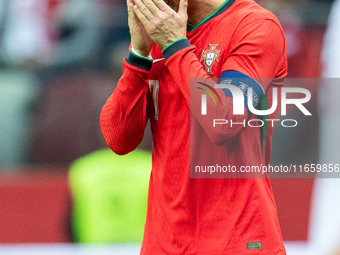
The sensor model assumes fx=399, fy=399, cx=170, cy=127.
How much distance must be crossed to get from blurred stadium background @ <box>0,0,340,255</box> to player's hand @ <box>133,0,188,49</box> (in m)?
1.44

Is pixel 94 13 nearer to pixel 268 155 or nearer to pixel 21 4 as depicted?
pixel 21 4

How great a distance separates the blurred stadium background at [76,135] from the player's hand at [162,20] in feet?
4.71

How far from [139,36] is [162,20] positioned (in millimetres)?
82

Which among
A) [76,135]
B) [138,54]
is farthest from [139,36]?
[76,135]

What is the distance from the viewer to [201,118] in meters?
0.87

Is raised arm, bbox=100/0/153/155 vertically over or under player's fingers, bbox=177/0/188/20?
under

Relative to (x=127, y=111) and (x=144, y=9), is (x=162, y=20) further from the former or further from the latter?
(x=127, y=111)

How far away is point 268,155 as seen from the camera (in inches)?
39.6

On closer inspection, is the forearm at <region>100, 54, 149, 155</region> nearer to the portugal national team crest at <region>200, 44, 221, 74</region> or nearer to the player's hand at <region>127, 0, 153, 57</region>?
the player's hand at <region>127, 0, 153, 57</region>

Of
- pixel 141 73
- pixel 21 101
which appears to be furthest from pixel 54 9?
pixel 141 73

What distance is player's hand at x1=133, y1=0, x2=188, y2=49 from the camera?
3.01 feet

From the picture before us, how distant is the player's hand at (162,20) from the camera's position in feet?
3.01

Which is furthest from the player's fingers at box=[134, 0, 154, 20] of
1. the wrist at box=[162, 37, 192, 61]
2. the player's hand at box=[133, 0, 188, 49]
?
the wrist at box=[162, 37, 192, 61]

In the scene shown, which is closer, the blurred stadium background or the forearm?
the forearm
